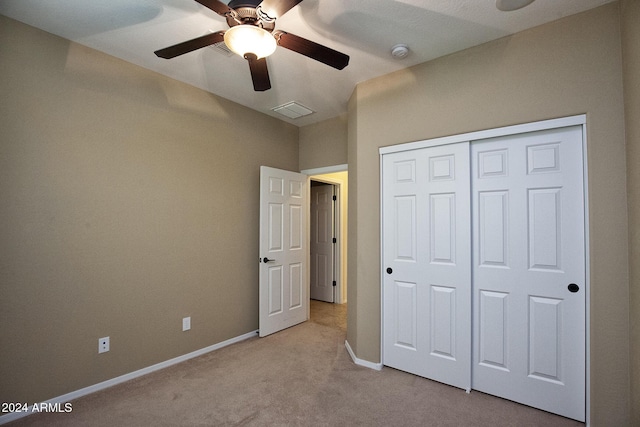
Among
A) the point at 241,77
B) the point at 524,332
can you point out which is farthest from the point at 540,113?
the point at 241,77

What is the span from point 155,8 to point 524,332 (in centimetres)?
332

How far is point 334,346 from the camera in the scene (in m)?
3.27

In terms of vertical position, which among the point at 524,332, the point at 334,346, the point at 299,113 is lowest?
the point at 334,346

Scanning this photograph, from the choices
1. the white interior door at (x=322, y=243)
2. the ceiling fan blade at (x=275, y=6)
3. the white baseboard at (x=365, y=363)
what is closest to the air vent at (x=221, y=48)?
the ceiling fan blade at (x=275, y=6)

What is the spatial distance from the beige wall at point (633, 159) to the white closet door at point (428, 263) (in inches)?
35.2

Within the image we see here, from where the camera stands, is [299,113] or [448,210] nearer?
[448,210]

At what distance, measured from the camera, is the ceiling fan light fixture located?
5.02 feet

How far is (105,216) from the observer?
2473mm

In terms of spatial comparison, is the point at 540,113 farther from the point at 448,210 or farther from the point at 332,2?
the point at 332,2

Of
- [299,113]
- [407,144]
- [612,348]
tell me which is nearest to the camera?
[612,348]

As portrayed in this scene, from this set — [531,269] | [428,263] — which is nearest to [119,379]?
[428,263]

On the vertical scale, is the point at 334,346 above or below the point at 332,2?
below

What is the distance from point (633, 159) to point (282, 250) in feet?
10.3

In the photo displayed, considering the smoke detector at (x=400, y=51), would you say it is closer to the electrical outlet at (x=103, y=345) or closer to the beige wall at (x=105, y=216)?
the beige wall at (x=105, y=216)
